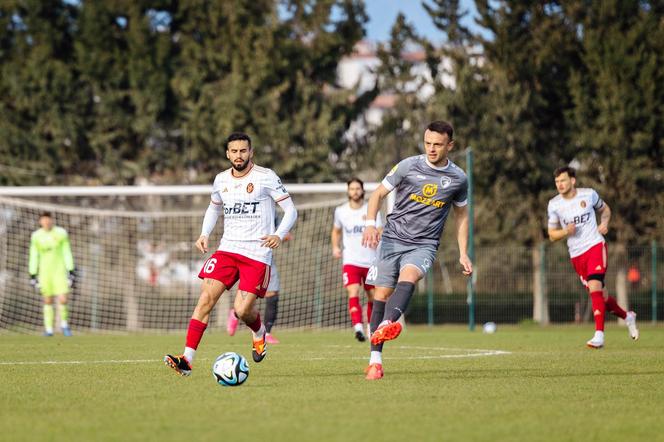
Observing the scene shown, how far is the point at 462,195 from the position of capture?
1083 centimetres

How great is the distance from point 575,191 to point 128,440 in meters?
10.7

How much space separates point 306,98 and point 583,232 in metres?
20.1

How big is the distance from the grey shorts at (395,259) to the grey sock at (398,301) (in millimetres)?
251

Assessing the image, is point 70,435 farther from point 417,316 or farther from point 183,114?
point 183,114

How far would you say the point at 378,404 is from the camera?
7934 mm

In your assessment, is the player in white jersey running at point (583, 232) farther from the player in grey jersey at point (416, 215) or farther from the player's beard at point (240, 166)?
the player's beard at point (240, 166)

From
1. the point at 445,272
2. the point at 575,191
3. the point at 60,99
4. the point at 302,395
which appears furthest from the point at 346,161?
the point at 302,395

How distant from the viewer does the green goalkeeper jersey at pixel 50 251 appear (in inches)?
850

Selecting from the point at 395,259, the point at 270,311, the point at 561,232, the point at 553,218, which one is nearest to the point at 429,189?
the point at 395,259

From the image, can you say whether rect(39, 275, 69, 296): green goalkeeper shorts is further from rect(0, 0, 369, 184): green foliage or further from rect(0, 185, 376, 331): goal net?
rect(0, 0, 369, 184): green foliage

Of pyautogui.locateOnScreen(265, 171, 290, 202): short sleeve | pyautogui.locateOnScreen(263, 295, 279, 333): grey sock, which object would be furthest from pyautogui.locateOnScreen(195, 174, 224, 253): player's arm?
pyautogui.locateOnScreen(263, 295, 279, 333): grey sock

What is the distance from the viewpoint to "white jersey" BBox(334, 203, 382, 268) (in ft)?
58.0

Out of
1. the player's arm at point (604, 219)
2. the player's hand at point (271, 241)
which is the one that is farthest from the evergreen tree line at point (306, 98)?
the player's hand at point (271, 241)

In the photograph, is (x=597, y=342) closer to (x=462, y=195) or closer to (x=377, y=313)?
(x=462, y=195)
